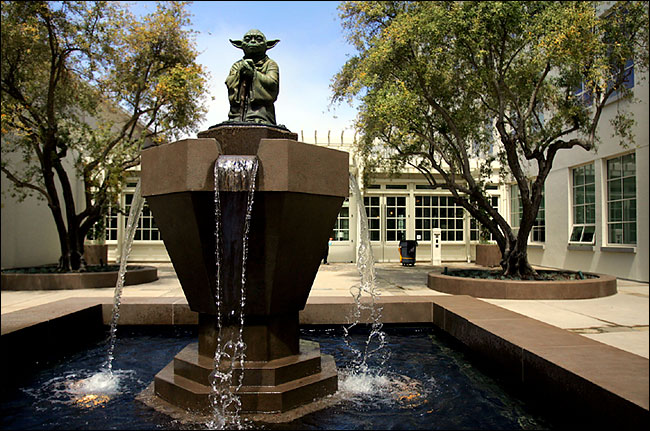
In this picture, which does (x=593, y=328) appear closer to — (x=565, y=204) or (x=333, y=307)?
(x=333, y=307)

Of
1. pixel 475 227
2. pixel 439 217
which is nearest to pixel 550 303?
pixel 439 217

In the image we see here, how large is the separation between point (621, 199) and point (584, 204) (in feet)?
6.47

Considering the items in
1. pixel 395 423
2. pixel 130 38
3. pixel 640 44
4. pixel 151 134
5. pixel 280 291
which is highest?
pixel 130 38

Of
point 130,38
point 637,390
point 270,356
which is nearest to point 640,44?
point 637,390

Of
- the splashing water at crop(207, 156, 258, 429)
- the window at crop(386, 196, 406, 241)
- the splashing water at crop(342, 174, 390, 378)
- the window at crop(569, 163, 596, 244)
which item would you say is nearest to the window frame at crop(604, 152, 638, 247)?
the window at crop(569, 163, 596, 244)

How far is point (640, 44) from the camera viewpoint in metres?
11.0

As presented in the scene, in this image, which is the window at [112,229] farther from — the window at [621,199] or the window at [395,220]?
the window at [621,199]

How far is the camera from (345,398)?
4262 mm

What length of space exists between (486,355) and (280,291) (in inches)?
99.1

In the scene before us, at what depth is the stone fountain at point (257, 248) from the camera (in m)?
3.90

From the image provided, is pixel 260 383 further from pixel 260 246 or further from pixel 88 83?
pixel 88 83

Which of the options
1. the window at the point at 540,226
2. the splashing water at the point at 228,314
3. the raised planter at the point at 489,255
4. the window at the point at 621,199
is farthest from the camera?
the window at the point at 540,226

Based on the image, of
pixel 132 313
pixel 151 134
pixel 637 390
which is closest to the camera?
pixel 637 390

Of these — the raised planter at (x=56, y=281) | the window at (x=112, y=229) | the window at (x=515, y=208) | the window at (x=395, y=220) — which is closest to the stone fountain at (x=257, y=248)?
the raised planter at (x=56, y=281)
